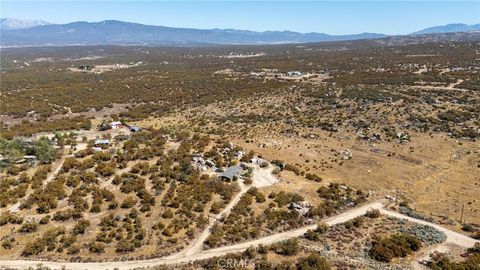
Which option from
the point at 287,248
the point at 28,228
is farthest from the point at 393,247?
the point at 28,228

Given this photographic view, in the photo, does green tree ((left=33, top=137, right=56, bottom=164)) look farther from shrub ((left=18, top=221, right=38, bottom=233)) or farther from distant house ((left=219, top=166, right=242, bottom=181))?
distant house ((left=219, top=166, right=242, bottom=181))

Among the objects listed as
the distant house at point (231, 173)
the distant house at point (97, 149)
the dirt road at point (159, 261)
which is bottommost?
the dirt road at point (159, 261)

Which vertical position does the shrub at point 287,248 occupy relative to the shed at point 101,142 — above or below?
below

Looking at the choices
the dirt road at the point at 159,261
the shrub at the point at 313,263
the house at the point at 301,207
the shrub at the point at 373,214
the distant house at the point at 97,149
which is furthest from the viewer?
the distant house at the point at 97,149

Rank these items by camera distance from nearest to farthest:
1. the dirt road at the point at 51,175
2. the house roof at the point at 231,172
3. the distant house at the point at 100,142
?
the dirt road at the point at 51,175
the house roof at the point at 231,172
the distant house at the point at 100,142

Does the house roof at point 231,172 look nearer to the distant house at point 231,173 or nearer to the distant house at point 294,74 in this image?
the distant house at point 231,173

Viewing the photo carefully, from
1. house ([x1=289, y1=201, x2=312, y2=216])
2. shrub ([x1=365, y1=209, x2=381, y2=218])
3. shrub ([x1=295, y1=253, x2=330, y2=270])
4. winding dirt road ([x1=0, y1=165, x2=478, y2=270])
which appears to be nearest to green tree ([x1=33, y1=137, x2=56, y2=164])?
winding dirt road ([x1=0, y1=165, x2=478, y2=270])

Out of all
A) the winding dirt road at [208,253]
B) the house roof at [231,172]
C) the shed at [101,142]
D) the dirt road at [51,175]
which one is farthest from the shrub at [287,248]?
the shed at [101,142]

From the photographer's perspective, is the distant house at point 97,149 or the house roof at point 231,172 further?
the distant house at point 97,149

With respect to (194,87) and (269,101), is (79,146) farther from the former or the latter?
(194,87)
